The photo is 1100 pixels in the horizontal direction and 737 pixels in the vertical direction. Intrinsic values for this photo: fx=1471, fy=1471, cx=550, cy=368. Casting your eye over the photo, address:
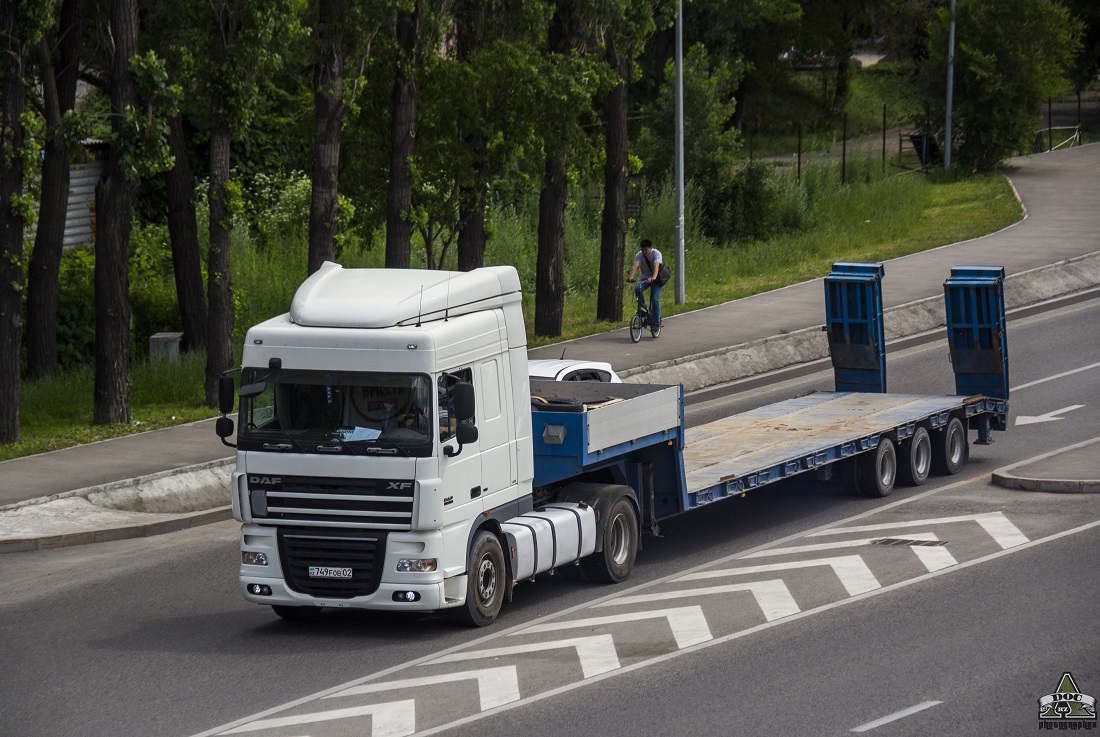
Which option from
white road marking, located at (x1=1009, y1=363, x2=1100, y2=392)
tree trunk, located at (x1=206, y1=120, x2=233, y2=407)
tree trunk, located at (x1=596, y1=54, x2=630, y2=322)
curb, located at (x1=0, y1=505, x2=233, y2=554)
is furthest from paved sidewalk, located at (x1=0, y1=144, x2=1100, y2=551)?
white road marking, located at (x1=1009, y1=363, x2=1100, y2=392)

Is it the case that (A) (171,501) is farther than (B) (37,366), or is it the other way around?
(B) (37,366)

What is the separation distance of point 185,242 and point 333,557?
1697 cm

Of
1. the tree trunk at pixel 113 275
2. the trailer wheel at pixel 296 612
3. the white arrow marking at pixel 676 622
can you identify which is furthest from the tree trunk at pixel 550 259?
the white arrow marking at pixel 676 622

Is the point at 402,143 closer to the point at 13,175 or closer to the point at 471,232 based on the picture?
the point at 471,232

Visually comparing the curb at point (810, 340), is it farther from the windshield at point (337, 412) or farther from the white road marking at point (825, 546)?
the windshield at point (337, 412)

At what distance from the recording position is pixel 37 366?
2741 centimetres

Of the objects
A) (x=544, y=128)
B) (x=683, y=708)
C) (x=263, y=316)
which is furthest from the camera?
(x=263, y=316)

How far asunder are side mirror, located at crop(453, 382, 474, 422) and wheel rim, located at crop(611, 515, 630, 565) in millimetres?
2611

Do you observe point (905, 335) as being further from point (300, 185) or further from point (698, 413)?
point (300, 185)

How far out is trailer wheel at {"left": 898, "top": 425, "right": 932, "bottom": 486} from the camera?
57.4 ft

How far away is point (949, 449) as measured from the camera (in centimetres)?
1816

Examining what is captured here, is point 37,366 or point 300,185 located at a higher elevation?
point 300,185

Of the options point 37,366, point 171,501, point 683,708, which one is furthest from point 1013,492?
point 37,366

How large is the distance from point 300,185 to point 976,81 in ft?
73.5
